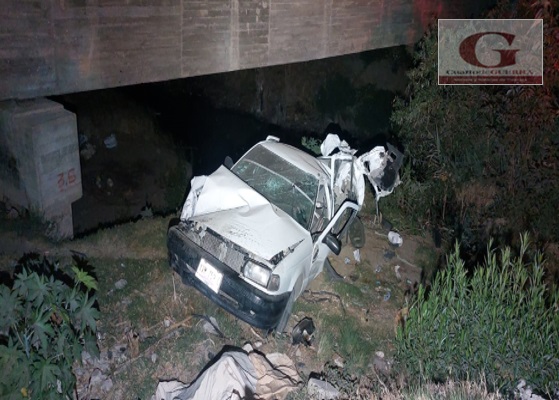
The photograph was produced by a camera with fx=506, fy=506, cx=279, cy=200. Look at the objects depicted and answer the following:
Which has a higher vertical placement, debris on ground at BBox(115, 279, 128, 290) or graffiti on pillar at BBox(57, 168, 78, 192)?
graffiti on pillar at BBox(57, 168, 78, 192)

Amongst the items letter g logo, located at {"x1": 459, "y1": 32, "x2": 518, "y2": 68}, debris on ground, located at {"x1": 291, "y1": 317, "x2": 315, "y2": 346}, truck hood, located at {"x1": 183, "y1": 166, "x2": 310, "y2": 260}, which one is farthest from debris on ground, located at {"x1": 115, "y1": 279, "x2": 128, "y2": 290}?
letter g logo, located at {"x1": 459, "y1": 32, "x2": 518, "y2": 68}

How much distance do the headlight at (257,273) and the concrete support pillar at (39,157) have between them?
3.18 metres

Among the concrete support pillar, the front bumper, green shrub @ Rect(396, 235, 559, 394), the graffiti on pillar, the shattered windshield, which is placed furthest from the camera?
the graffiti on pillar

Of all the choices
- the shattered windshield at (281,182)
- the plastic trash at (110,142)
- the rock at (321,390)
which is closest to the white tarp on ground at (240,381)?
the rock at (321,390)

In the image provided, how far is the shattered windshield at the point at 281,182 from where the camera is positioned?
591 centimetres

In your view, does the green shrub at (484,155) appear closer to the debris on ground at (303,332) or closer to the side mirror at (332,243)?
the side mirror at (332,243)

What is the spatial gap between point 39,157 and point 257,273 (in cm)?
348

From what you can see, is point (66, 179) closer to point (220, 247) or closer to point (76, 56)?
point (76, 56)

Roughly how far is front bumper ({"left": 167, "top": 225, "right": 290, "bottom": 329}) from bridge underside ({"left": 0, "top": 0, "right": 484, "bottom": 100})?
3074 mm

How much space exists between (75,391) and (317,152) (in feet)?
18.7

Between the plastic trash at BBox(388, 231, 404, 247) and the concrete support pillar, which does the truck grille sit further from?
the plastic trash at BBox(388, 231, 404, 247)

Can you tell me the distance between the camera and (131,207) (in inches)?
380

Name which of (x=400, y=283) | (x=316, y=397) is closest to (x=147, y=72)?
(x=400, y=283)

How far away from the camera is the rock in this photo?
469 cm
